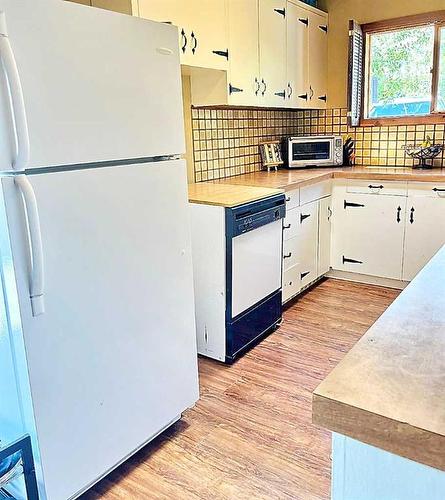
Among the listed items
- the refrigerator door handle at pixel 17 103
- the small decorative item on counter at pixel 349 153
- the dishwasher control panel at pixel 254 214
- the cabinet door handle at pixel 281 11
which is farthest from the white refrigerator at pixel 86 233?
the small decorative item on counter at pixel 349 153

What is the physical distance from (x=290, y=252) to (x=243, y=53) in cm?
135

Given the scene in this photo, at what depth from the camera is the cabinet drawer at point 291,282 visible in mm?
3235

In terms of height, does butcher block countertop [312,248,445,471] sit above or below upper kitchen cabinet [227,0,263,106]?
below

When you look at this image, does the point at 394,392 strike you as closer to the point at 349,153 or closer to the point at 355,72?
the point at 355,72

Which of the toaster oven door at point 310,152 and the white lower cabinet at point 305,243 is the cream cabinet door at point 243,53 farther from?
the toaster oven door at point 310,152

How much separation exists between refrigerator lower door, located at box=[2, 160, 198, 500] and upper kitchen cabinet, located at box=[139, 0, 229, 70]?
0.89 m

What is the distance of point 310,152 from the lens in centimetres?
397

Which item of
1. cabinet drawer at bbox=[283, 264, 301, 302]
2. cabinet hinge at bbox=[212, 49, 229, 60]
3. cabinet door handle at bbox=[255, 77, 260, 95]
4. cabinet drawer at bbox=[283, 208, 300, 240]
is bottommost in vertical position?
cabinet drawer at bbox=[283, 264, 301, 302]

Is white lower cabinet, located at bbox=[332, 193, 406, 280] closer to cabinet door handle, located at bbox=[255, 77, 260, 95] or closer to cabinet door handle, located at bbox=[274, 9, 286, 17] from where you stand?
cabinet door handle, located at bbox=[255, 77, 260, 95]

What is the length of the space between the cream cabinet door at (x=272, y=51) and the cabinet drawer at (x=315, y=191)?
661 millimetres

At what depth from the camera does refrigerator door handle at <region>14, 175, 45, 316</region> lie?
4.17 feet

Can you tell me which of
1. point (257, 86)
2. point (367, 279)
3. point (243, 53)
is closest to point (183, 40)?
point (243, 53)

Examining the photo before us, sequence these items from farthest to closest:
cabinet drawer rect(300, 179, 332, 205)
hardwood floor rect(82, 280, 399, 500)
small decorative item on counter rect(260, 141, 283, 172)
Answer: small decorative item on counter rect(260, 141, 283, 172) → cabinet drawer rect(300, 179, 332, 205) → hardwood floor rect(82, 280, 399, 500)

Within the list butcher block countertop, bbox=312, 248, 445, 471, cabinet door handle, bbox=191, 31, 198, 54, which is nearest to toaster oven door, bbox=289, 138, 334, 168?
cabinet door handle, bbox=191, 31, 198, 54
